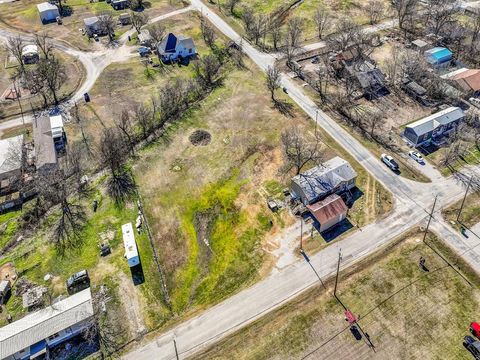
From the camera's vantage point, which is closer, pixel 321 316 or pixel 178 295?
pixel 321 316

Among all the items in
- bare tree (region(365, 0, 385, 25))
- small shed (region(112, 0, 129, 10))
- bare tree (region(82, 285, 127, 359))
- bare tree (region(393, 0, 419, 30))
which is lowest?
bare tree (region(82, 285, 127, 359))

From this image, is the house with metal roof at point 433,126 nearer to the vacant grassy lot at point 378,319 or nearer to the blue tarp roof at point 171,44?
the vacant grassy lot at point 378,319

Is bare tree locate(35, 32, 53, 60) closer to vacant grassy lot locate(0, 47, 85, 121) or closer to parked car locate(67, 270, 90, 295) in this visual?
vacant grassy lot locate(0, 47, 85, 121)

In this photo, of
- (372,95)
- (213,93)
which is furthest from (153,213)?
(372,95)

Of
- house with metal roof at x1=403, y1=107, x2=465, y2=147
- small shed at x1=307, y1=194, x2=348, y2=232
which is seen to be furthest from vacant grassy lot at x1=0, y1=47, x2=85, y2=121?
house with metal roof at x1=403, y1=107, x2=465, y2=147

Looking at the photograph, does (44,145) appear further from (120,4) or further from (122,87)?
(120,4)

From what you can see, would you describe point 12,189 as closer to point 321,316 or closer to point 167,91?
point 167,91
